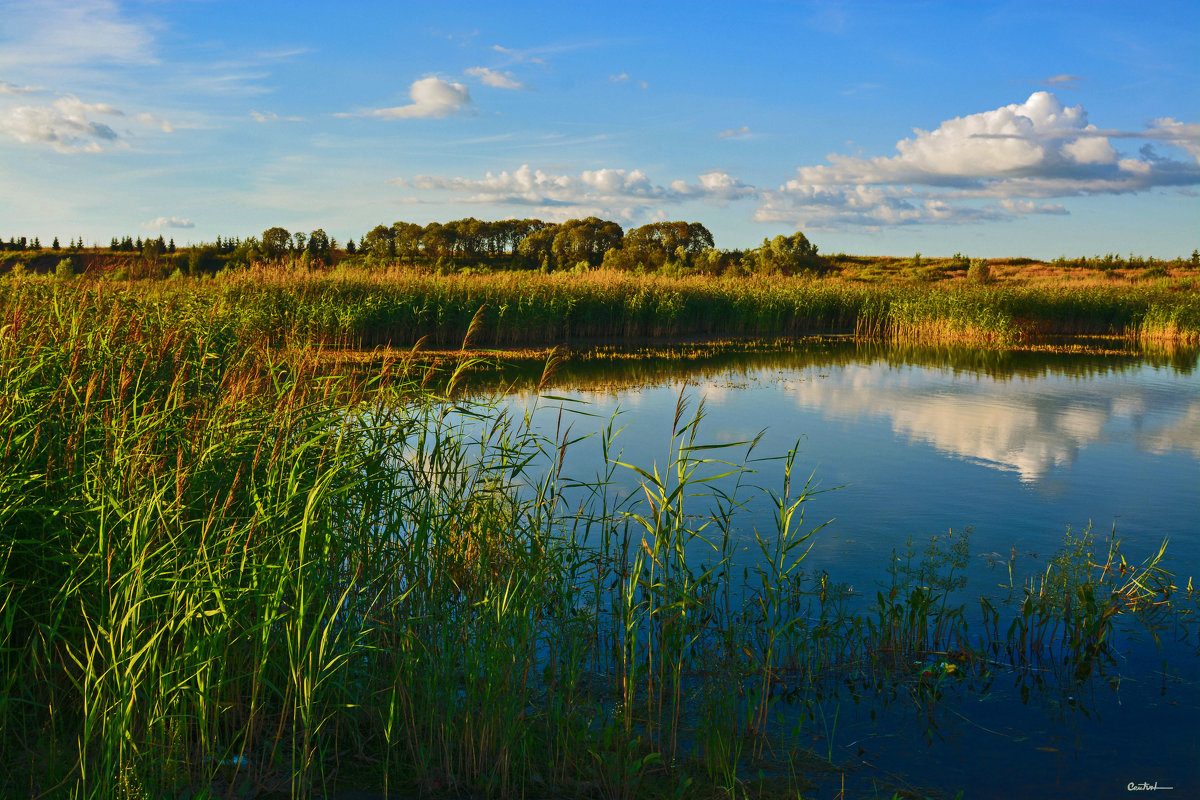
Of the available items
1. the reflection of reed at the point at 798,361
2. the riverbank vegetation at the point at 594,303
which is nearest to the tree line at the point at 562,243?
the riverbank vegetation at the point at 594,303

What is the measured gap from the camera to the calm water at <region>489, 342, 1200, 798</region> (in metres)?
3.66

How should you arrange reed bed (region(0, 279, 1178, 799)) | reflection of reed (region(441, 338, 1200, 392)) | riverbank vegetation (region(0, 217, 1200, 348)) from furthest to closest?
riverbank vegetation (region(0, 217, 1200, 348))
reflection of reed (region(441, 338, 1200, 392))
reed bed (region(0, 279, 1178, 799))

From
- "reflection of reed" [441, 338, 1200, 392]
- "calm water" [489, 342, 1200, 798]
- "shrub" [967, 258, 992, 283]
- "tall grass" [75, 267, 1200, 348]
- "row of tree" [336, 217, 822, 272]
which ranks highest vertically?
"row of tree" [336, 217, 822, 272]

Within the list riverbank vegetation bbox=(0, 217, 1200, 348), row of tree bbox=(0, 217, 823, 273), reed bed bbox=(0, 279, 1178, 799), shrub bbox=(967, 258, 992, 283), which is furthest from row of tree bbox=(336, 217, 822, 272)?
reed bed bbox=(0, 279, 1178, 799)

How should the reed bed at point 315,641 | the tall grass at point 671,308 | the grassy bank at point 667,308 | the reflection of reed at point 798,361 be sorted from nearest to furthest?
the reed bed at point 315,641
the reflection of reed at point 798,361
the grassy bank at point 667,308
the tall grass at point 671,308

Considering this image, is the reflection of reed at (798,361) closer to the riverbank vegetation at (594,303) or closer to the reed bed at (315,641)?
the riverbank vegetation at (594,303)

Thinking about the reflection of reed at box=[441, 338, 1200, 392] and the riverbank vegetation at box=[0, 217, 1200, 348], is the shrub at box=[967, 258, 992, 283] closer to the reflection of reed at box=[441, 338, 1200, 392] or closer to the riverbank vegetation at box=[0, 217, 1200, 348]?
the riverbank vegetation at box=[0, 217, 1200, 348]

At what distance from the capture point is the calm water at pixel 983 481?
12.0ft

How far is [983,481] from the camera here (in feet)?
27.5

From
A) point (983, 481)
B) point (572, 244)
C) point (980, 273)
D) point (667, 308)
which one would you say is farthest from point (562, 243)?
point (983, 481)

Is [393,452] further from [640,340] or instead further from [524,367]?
[640,340]

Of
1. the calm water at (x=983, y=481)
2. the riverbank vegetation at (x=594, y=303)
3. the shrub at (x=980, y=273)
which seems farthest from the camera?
the shrub at (x=980, y=273)

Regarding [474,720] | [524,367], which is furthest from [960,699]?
[524,367]

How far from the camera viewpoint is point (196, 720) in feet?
10.4
